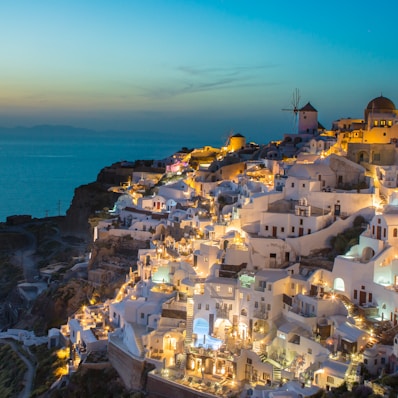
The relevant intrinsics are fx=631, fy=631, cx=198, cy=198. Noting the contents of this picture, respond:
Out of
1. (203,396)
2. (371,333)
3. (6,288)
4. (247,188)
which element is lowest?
(6,288)

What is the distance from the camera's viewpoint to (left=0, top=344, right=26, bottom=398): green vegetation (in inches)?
1196

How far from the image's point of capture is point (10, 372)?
106 feet

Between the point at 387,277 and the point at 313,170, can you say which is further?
the point at 313,170

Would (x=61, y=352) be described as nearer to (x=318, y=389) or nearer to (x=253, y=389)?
→ (x=253, y=389)

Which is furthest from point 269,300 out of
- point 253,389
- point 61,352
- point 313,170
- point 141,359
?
point 61,352

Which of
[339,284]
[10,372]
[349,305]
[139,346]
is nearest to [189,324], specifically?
[139,346]

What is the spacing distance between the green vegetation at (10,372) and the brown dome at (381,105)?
26.9 metres

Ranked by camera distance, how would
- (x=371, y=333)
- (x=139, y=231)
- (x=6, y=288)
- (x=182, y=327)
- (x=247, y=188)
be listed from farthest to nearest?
1. (x=6, y=288)
2. (x=139, y=231)
3. (x=247, y=188)
4. (x=182, y=327)
5. (x=371, y=333)

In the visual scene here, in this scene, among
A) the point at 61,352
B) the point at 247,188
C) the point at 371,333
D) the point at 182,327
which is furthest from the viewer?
the point at 247,188

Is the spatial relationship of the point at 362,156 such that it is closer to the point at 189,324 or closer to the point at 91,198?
the point at 189,324

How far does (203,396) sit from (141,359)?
3.73 metres

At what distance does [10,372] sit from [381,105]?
1119 inches

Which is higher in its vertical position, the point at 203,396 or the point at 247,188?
the point at 247,188

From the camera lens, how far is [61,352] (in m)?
31.0
